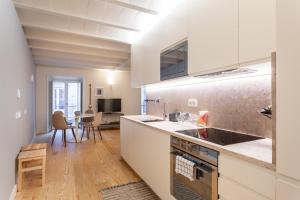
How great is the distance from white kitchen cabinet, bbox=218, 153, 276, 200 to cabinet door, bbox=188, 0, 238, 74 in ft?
2.47

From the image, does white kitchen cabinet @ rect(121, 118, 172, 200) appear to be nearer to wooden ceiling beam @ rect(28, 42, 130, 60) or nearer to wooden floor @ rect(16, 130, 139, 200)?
wooden floor @ rect(16, 130, 139, 200)

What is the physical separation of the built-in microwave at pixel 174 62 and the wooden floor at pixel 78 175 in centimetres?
168

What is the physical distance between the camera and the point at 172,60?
2.17 meters

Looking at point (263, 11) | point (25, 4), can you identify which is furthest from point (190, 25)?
point (25, 4)

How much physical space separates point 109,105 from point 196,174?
5939 millimetres

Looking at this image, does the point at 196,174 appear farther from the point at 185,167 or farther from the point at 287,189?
the point at 287,189

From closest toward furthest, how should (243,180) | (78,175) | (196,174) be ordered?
(243,180), (196,174), (78,175)

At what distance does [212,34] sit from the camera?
1496 millimetres

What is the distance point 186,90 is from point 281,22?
1.67 meters

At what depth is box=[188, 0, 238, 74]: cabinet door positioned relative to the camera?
4.33 feet

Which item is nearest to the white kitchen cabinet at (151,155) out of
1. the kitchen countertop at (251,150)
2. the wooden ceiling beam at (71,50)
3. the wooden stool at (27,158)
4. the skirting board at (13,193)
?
the kitchen countertop at (251,150)

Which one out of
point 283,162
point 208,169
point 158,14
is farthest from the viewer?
point 158,14

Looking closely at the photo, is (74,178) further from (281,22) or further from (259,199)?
(281,22)

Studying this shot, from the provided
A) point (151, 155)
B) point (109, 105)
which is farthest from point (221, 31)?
point (109, 105)
